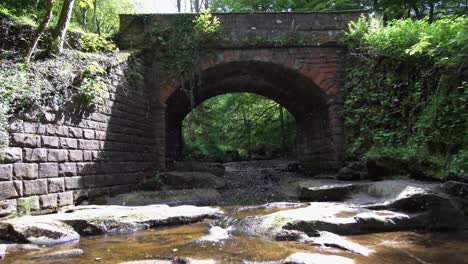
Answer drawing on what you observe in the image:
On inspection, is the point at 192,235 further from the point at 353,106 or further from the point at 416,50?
the point at 353,106

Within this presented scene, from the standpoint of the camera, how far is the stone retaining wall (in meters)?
5.14

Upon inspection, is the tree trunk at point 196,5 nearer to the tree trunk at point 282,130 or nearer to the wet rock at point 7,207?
the tree trunk at point 282,130

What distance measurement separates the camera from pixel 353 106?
10117 mm

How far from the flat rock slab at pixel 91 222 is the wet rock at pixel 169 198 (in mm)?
1412

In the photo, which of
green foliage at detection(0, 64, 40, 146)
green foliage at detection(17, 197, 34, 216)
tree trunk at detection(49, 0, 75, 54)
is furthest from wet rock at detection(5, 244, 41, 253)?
tree trunk at detection(49, 0, 75, 54)

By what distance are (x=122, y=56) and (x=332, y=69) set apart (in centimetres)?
583

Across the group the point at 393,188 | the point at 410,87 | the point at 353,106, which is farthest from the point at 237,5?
the point at 393,188

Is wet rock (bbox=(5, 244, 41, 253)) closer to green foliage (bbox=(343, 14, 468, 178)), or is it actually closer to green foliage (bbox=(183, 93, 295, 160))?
green foliage (bbox=(343, 14, 468, 178))

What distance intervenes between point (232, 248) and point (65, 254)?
1.61 meters

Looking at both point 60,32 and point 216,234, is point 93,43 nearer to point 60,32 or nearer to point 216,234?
point 60,32

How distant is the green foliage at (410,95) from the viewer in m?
6.27

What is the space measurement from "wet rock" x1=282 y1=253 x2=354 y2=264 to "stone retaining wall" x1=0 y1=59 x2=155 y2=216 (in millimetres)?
3999

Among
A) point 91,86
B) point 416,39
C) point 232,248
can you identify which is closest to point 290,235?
point 232,248

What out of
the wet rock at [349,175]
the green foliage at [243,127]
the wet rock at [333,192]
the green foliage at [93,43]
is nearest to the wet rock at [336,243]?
the wet rock at [333,192]
